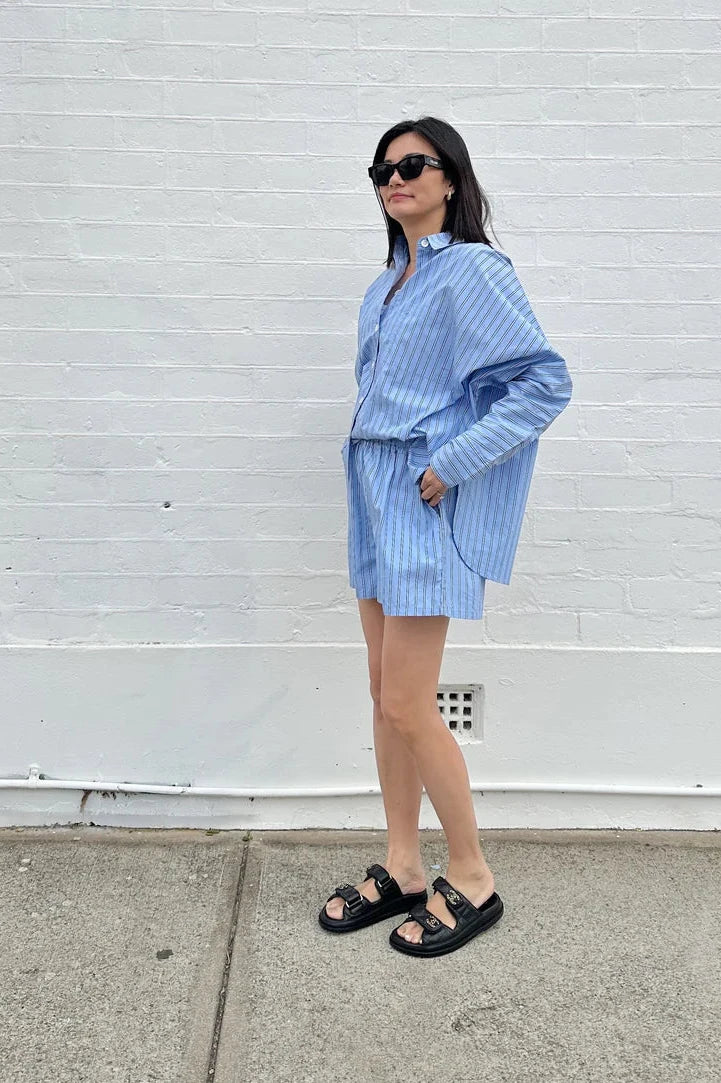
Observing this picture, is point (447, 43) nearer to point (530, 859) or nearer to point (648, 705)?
point (648, 705)

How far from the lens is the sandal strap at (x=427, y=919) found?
2416 millimetres

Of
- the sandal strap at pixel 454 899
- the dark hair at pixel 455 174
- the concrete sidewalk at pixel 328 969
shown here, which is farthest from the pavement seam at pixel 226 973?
the dark hair at pixel 455 174

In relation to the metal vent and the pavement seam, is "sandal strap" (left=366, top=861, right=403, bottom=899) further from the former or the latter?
the metal vent

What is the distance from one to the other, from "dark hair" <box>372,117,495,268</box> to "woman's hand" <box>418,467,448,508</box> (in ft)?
2.01

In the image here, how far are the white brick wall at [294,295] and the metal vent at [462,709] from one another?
193 mm

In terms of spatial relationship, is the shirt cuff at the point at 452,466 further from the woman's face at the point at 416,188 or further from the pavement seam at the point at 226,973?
the pavement seam at the point at 226,973

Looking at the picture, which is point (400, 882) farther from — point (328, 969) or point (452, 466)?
point (452, 466)

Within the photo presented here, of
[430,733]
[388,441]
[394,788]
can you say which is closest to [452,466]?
[388,441]

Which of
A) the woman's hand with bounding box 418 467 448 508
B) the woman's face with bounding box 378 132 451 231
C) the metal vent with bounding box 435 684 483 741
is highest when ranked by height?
the woman's face with bounding box 378 132 451 231

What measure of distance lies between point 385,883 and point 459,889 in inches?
8.2

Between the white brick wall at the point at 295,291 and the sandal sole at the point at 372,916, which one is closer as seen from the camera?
the sandal sole at the point at 372,916

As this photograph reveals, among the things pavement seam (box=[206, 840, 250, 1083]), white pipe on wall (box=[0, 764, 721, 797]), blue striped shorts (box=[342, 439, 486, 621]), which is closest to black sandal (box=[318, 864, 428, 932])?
pavement seam (box=[206, 840, 250, 1083])

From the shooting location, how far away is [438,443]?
2.31 meters

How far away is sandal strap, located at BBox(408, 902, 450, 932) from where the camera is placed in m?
2.42
